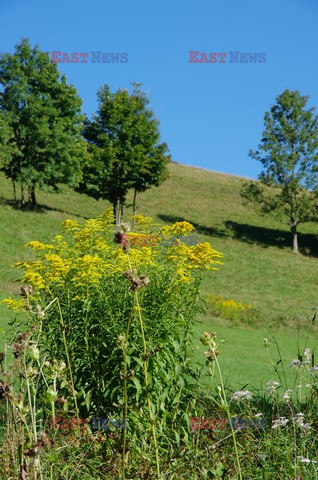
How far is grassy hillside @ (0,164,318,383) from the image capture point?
1758cm

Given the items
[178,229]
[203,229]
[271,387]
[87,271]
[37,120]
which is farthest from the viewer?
[203,229]

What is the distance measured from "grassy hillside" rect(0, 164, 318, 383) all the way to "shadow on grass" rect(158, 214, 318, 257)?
73mm

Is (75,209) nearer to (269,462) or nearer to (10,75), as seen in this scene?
(10,75)

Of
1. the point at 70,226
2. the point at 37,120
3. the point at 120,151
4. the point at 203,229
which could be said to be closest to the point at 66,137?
the point at 37,120

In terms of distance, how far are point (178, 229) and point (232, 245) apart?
28.7 metres

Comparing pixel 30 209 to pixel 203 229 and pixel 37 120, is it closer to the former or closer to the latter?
pixel 37 120

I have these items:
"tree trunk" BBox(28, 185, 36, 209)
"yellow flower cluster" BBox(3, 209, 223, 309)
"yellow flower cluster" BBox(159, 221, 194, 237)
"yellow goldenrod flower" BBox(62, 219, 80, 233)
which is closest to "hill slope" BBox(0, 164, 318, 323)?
"tree trunk" BBox(28, 185, 36, 209)

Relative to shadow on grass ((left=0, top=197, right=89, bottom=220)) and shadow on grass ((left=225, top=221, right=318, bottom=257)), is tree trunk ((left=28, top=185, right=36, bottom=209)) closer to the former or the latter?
shadow on grass ((left=0, top=197, right=89, bottom=220))

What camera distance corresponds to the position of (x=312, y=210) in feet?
119

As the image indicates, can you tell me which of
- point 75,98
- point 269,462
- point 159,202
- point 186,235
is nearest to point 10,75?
point 75,98

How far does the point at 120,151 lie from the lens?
111 ft

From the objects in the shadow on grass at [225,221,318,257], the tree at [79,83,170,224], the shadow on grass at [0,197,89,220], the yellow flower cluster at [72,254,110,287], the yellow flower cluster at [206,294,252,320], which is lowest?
the yellow flower cluster at [206,294,252,320]

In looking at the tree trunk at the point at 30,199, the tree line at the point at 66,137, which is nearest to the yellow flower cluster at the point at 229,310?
the tree line at the point at 66,137

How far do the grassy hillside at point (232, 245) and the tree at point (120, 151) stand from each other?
8.74 ft
